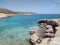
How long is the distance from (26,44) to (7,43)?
250cm

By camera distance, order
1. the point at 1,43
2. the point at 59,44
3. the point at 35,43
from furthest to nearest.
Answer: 1. the point at 1,43
2. the point at 35,43
3. the point at 59,44

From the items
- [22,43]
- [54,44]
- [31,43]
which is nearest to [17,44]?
[22,43]

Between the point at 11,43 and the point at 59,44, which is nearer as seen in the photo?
the point at 59,44

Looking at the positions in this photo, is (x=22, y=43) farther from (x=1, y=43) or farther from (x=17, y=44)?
(x=1, y=43)

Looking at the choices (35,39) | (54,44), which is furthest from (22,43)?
(54,44)

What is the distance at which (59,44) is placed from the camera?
1250cm

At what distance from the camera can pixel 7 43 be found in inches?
653

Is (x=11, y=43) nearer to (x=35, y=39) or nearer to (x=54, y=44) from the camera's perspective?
(x=35, y=39)

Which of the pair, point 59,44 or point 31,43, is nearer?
point 59,44

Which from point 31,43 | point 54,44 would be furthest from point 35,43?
point 54,44

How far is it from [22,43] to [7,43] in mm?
1939

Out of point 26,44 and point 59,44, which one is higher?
point 59,44

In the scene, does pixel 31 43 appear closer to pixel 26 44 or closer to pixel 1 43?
pixel 26 44

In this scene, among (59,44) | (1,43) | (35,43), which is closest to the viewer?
(59,44)
